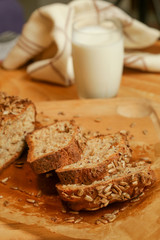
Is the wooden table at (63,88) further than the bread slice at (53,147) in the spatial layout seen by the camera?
Yes

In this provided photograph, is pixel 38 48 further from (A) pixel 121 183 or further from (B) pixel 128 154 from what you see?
(A) pixel 121 183

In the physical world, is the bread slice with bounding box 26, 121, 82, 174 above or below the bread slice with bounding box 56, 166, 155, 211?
above

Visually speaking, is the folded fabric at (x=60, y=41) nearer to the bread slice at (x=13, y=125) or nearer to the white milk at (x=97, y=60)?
the white milk at (x=97, y=60)

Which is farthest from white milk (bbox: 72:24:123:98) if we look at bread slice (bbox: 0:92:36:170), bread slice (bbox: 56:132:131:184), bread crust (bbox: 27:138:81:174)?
bread crust (bbox: 27:138:81:174)

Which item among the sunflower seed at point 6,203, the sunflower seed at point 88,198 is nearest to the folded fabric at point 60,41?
the sunflower seed at point 6,203

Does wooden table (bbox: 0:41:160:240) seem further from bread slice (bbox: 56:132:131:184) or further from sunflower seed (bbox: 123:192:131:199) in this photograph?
sunflower seed (bbox: 123:192:131:199)

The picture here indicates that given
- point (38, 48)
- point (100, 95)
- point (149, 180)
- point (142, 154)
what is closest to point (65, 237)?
point (149, 180)
